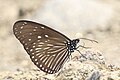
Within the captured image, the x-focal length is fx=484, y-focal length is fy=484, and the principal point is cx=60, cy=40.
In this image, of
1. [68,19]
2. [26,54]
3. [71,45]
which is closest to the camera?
[71,45]

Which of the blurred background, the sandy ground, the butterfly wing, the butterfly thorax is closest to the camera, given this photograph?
the sandy ground

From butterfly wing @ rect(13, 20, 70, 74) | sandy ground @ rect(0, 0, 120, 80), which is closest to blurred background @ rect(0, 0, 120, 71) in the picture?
sandy ground @ rect(0, 0, 120, 80)

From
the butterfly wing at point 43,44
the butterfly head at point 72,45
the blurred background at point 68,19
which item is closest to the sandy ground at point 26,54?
the blurred background at point 68,19

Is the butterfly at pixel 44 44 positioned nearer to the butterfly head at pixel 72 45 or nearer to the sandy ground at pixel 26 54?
the butterfly head at pixel 72 45

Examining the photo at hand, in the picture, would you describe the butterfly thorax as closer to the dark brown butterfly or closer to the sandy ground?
the dark brown butterfly

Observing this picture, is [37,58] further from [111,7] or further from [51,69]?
[111,7]

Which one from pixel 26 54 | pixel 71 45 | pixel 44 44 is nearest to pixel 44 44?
pixel 44 44

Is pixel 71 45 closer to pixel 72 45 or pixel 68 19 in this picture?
pixel 72 45
